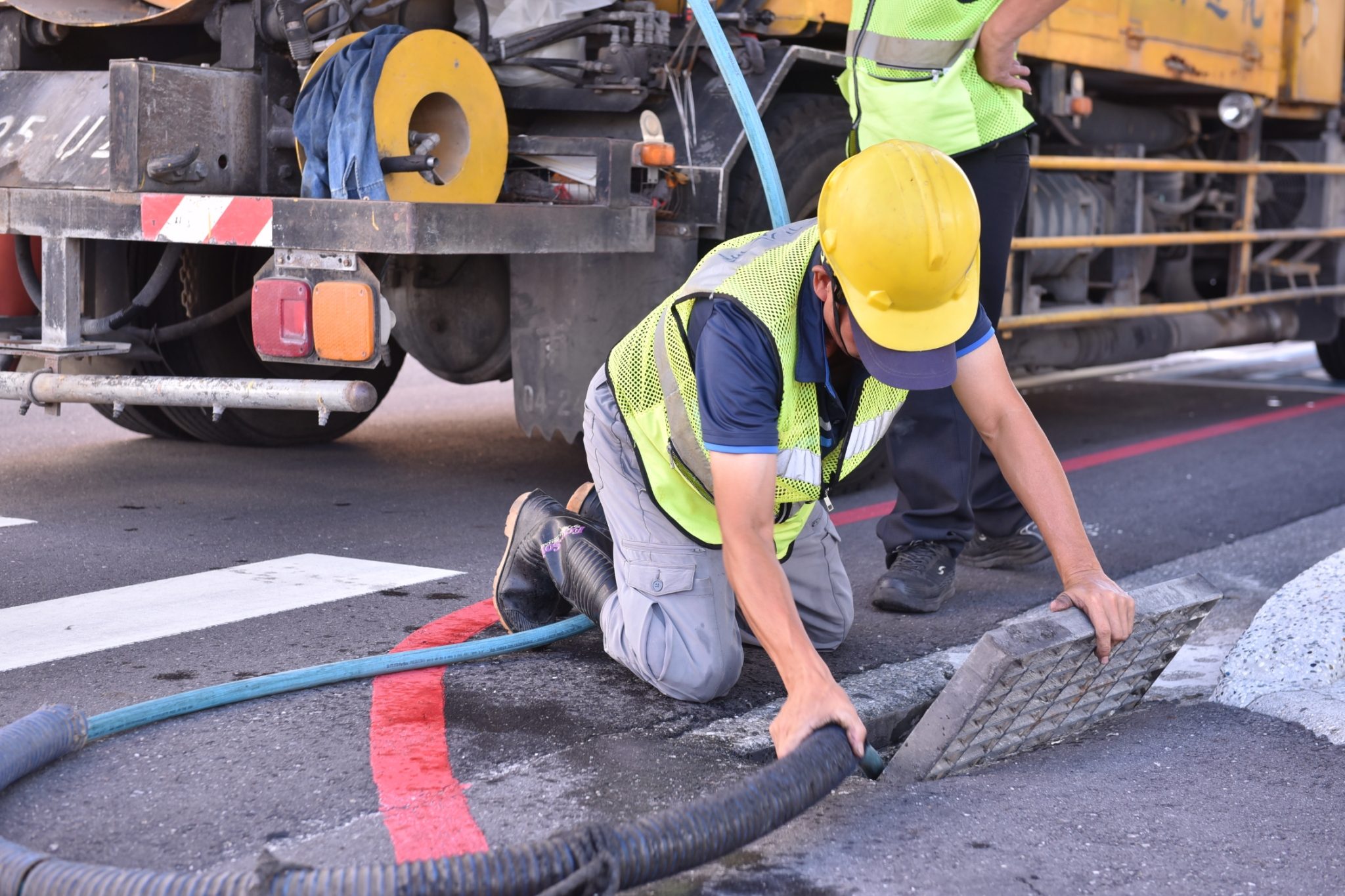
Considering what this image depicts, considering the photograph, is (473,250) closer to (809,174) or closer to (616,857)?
(809,174)

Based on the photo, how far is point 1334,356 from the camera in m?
9.17

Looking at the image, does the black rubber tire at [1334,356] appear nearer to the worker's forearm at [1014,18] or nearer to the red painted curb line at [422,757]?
the worker's forearm at [1014,18]

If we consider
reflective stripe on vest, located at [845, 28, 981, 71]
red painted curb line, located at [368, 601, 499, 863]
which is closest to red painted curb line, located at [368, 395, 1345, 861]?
red painted curb line, located at [368, 601, 499, 863]

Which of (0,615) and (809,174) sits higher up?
(809,174)

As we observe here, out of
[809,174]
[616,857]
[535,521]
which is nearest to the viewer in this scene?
[616,857]

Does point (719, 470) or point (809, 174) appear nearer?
point (719, 470)

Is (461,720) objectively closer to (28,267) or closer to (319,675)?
(319,675)

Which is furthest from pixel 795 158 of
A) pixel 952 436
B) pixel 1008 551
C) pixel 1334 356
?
pixel 1334 356

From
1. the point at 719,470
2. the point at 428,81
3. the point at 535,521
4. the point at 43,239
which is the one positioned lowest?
the point at 535,521

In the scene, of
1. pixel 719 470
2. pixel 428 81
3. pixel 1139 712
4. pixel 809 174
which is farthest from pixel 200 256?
pixel 1139 712

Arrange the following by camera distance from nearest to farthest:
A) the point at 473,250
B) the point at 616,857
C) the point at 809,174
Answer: the point at 616,857 → the point at 473,250 → the point at 809,174

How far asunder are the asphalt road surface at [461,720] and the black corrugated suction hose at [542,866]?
126 millimetres

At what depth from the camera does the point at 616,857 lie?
2.17 meters

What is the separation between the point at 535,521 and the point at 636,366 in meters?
0.58
